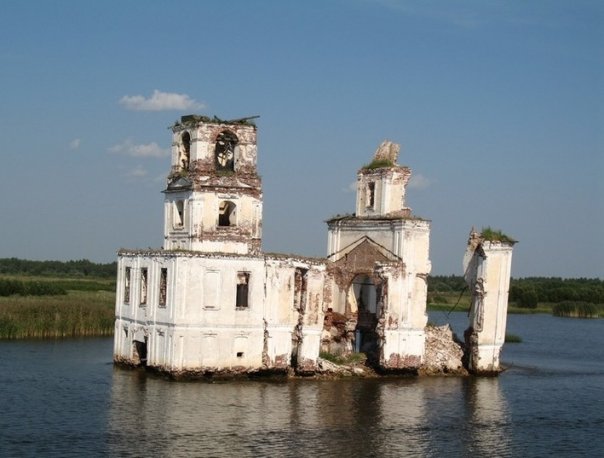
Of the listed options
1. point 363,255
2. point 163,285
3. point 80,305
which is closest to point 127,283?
point 163,285

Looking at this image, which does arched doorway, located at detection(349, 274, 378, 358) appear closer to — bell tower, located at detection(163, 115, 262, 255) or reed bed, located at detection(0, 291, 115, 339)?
bell tower, located at detection(163, 115, 262, 255)

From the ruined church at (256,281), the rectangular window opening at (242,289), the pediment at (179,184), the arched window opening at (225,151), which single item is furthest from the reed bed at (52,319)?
the rectangular window opening at (242,289)

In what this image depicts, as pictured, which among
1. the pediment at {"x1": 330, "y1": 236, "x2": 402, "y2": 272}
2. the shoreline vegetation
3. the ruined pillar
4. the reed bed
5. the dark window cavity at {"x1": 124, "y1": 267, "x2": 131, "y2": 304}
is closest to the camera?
the dark window cavity at {"x1": 124, "y1": 267, "x2": 131, "y2": 304}

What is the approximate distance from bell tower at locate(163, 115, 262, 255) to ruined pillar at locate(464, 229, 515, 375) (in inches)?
423

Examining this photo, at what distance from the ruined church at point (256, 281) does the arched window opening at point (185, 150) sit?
51mm

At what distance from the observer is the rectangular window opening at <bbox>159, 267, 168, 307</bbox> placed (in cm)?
3725

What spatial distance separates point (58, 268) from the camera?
139 m

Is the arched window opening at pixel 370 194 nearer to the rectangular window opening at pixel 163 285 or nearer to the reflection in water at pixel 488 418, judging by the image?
the reflection in water at pixel 488 418

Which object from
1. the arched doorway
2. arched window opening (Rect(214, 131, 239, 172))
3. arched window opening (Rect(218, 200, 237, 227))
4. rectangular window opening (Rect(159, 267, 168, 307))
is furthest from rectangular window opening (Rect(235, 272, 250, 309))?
the arched doorway

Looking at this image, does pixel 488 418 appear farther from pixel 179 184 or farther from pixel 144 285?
pixel 179 184

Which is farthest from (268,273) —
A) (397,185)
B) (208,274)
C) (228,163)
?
(397,185)

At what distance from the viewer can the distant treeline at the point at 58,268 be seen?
129m

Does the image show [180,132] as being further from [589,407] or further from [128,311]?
[589,407]

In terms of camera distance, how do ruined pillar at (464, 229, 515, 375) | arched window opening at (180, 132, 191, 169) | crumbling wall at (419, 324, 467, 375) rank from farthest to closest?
1. ruined pillar at (464, 229, 515, 375)
2. crumbling wall at (419, 324, 467, 375)
3. arched window opening at (180, 132, 191, 169)
